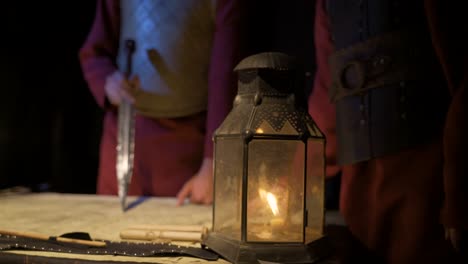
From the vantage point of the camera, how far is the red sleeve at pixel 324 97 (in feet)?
3.70

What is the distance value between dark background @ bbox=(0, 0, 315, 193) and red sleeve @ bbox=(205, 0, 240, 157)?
122 cm

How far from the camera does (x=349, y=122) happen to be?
3.22 ft

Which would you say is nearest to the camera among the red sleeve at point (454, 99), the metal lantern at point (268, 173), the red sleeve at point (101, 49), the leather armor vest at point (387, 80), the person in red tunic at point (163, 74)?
the metal lantern at point (268, 173)

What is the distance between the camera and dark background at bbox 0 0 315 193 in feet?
7.23

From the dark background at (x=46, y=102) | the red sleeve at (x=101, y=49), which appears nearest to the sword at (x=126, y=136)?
the red sleeve at (x=101, y=49)

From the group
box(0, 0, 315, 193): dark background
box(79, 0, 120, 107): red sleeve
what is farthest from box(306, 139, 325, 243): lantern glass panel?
box(0, 0, 315, 193): dark background

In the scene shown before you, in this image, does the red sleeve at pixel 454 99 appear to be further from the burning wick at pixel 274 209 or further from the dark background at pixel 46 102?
the dark background at pixel 46 102

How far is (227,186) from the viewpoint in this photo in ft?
2.44

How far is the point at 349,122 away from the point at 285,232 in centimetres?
41

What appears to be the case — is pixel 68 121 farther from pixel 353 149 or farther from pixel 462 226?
pixel 462 226

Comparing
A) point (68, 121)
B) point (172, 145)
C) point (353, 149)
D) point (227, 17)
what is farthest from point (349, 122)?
point (68, 121)

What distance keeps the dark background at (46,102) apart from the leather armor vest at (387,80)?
174 centimetres

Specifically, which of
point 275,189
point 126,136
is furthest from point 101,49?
point 275,189

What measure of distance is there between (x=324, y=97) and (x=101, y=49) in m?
0.94
